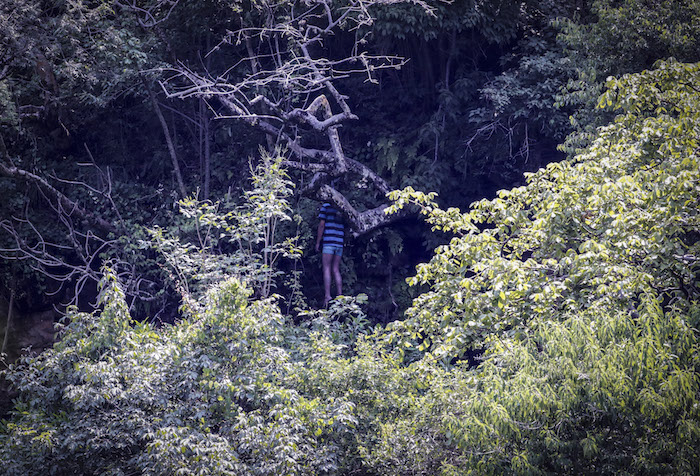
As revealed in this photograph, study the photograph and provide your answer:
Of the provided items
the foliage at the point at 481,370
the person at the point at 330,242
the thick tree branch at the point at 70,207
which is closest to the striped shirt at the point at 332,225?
the person at the point at 330,242

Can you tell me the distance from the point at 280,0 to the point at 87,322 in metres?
6.54

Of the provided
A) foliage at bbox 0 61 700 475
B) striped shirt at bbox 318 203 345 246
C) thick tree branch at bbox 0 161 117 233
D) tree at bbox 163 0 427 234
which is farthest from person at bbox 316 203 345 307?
thick tree branch at bbox 0 161 117 233

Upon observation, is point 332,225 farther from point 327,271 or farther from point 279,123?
point 279,123

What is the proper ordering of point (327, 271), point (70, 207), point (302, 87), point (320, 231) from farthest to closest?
1. point (302, 87)
2. point (70, 207)
3. point (320, 231)
4. point (327, 271)

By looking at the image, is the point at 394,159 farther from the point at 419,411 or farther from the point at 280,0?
the point at 419,411

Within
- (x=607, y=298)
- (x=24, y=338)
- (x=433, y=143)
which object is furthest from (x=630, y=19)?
(x=24, y=338)

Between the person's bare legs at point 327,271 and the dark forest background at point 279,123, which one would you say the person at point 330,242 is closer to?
the person's bare legs at point 327,271

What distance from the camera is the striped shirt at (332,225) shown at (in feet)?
34.9

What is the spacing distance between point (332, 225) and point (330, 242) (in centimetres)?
30

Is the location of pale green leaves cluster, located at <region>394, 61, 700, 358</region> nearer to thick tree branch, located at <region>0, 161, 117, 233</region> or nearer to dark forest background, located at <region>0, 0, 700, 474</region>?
dark forest background, located at <region>0, 0, 700, 474</region>

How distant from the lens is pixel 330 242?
10.6m

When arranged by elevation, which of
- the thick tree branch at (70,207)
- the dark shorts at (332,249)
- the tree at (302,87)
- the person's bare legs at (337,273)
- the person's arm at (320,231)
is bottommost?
the person's bare legs at (337,273)

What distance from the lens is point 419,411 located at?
6086mm

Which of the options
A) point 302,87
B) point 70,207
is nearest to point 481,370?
point 302,87
